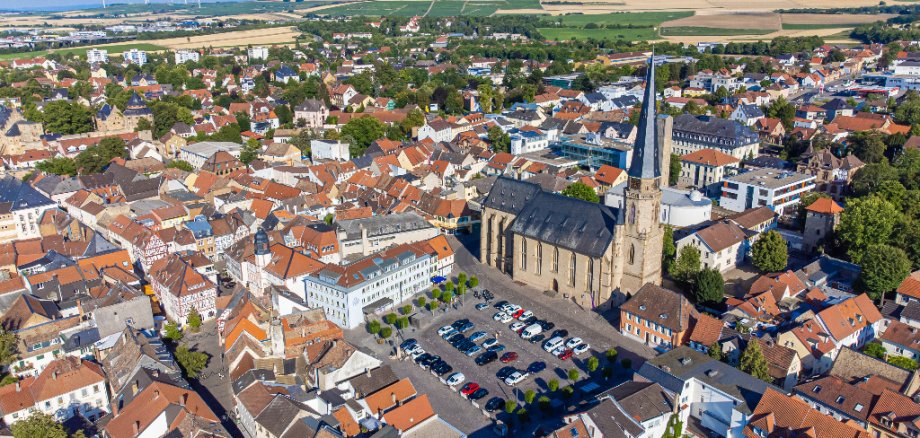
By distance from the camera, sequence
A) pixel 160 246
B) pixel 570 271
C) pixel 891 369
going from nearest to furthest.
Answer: pixel 891 369
pixel 570 271
pixel 160 246

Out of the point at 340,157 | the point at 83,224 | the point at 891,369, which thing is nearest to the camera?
the point at 891,369

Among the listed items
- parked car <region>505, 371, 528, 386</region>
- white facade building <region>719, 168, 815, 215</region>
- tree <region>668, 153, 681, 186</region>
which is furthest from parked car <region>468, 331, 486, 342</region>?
tree <region>668, 153, 681, 186</region>

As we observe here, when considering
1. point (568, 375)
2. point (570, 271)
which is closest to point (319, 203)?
point (570, 271)

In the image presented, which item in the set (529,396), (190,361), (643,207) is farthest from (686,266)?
(190,361)

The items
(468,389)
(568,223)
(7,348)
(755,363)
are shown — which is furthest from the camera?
(568,223)

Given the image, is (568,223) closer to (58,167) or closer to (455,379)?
(455,379)

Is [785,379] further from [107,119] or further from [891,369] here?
[107,119]
